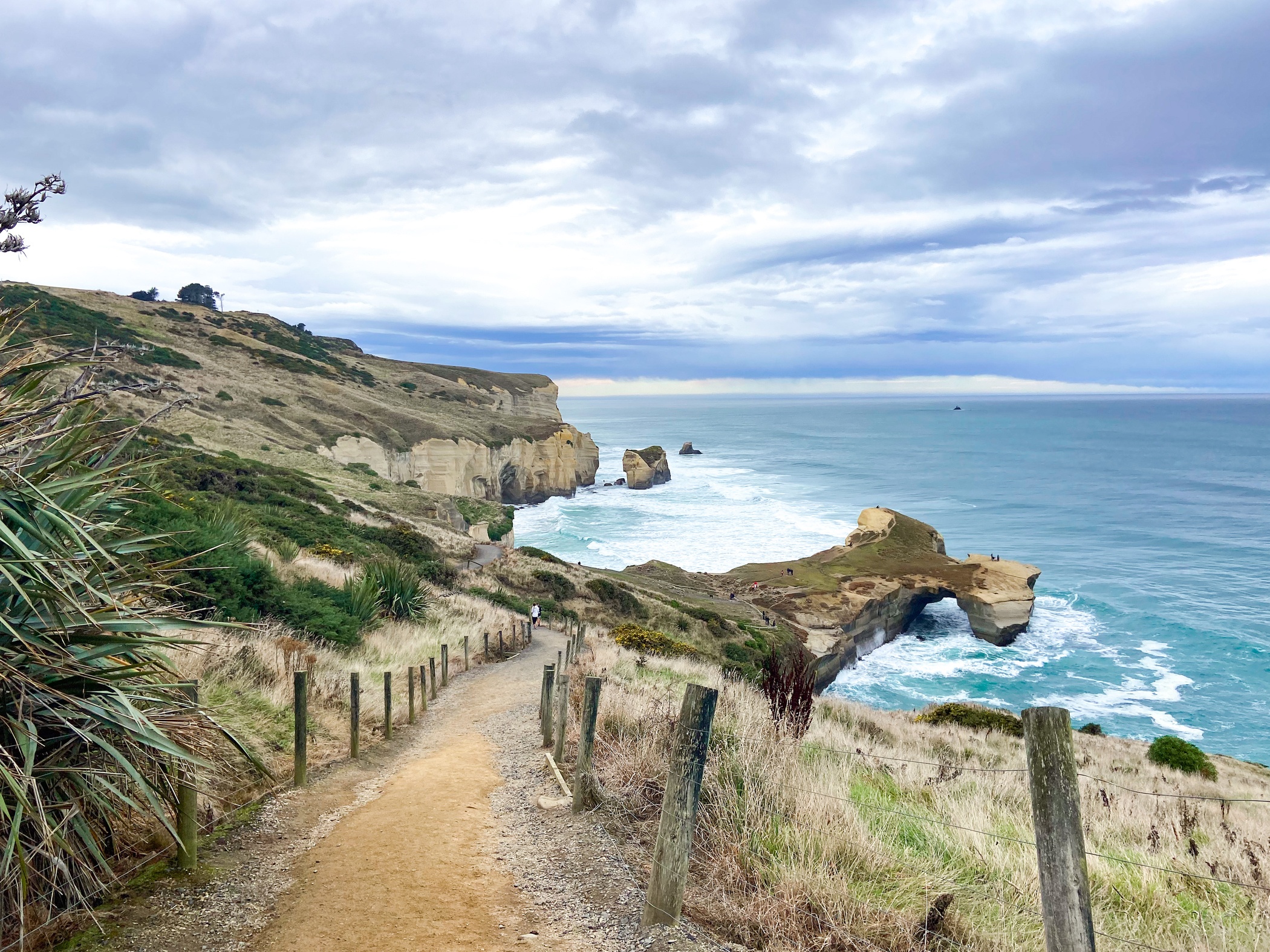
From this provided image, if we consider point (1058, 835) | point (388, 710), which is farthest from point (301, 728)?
point (1058, 835)

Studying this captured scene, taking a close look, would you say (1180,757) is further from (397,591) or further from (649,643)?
(397,591)

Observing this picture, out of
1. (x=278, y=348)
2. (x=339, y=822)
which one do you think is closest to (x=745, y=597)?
(x=339, y=822)

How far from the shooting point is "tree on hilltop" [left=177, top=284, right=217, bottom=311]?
100312 mm

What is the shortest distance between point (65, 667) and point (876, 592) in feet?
131

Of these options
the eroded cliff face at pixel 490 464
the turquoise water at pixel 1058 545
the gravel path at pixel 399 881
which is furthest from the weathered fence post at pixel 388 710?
the eroded cliff face at pixel 490 464

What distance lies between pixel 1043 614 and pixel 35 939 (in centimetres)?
4743

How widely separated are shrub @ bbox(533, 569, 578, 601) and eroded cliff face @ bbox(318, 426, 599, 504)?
24.2m

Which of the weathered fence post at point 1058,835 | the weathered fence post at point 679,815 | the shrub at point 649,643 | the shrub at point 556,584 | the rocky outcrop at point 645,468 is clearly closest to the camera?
the weathered fence post at point 1058,835

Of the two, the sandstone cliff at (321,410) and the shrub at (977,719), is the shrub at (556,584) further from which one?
the shrub at (977,719)

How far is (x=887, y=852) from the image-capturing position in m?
4.92

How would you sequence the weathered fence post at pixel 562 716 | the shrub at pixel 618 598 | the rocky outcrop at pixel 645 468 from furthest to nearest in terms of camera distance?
the rocky outcrop at pixel 645 468 < the shrub at pixel 618 598 < the weathered fence post at pixel 562 716

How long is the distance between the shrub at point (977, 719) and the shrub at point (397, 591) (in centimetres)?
1363

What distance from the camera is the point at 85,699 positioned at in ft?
12.6

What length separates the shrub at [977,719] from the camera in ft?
57.9
